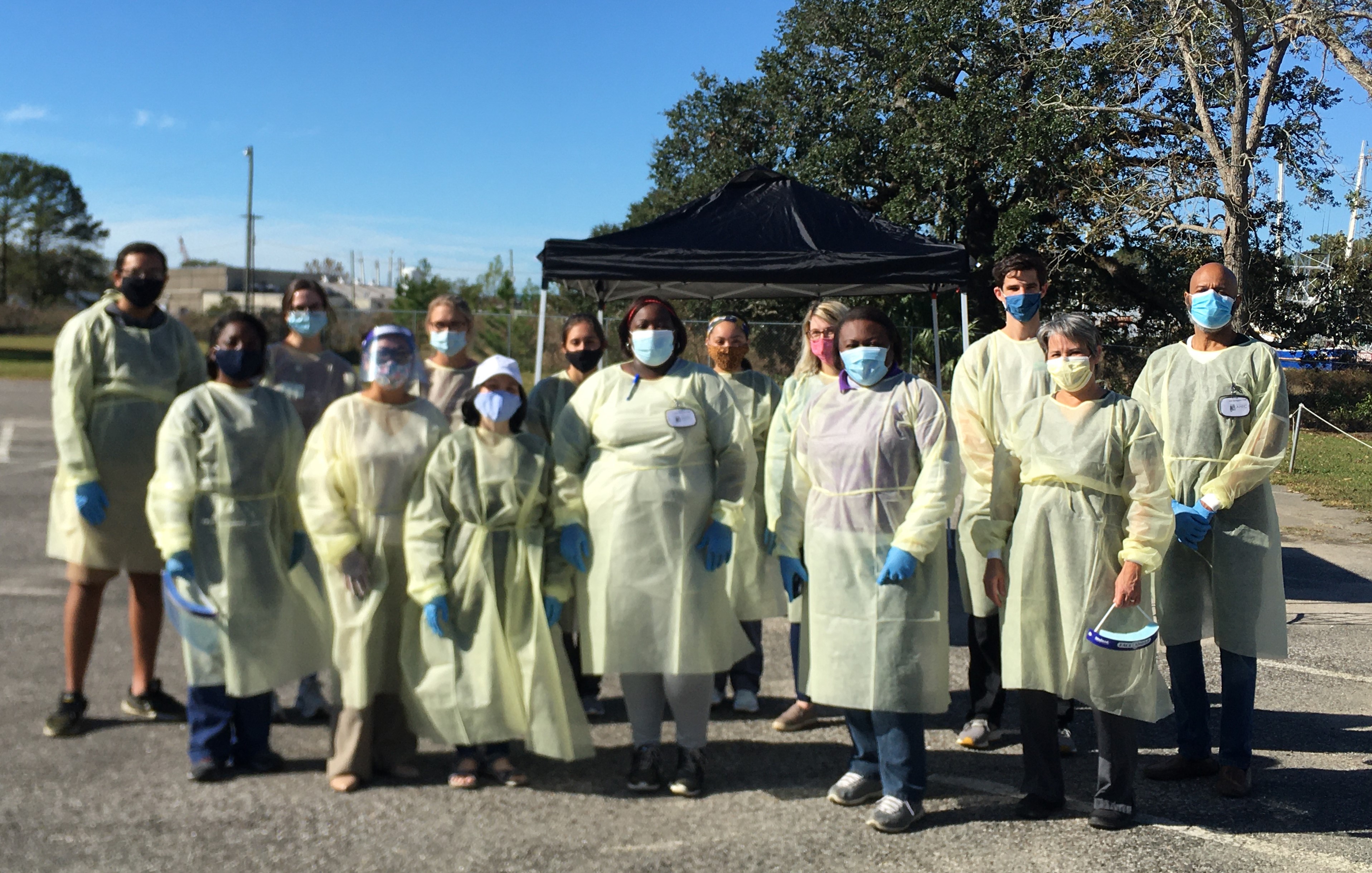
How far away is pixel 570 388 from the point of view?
15.0 feet

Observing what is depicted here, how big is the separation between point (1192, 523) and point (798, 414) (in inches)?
62.8

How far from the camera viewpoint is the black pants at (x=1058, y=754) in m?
3.64

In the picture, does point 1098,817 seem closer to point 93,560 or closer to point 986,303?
point 93,560

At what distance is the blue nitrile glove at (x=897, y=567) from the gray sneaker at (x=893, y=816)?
0.76m

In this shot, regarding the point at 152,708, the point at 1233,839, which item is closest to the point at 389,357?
the point at 152,708

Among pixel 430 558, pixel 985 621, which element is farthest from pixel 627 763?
pixel 985 621

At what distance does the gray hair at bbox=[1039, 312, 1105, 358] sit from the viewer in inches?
143

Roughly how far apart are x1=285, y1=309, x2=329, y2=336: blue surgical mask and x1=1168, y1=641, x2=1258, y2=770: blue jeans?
3.80 metres

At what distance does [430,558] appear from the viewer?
3707 mm

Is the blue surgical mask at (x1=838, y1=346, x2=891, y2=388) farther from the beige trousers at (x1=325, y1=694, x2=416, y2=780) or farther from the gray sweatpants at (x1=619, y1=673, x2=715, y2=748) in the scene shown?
the beige trousers at (x1=325, y1=694, x2=416, y2=780)

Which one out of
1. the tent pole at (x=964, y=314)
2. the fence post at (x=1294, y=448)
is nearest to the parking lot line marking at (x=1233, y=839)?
the tent pole at (x=964, y=314)

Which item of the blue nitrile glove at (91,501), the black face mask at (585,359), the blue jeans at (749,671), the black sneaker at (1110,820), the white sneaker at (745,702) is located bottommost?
the black sneaker at (1110,820)

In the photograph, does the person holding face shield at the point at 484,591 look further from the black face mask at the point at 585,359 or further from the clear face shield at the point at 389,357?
the black face mask at the point at 585,359

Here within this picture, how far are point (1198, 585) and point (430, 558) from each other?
300cm
